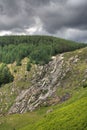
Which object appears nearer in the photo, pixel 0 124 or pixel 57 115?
pixel 57 115

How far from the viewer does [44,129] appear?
102 metres

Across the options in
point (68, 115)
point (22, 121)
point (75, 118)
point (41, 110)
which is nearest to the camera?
point (75, 118)

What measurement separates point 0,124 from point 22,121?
12.2 meters

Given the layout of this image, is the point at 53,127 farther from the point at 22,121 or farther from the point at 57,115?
the point at 22,121

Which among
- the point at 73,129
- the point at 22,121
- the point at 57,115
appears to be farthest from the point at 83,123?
the point at 22,121

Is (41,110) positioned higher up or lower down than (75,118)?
lower down

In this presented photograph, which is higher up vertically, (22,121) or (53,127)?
(53,127)

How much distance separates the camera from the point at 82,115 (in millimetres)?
93375

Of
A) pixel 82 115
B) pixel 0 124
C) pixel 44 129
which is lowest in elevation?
pixel 0 124

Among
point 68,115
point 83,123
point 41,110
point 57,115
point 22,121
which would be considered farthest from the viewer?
point 41,110

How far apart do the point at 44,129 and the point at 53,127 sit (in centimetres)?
440

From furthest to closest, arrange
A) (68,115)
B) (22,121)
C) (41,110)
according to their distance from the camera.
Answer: (41,110) < (22,121) < (68,115)

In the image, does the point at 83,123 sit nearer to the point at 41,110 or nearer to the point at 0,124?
the point at 0,124

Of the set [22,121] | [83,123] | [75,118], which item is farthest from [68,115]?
[22,121]
